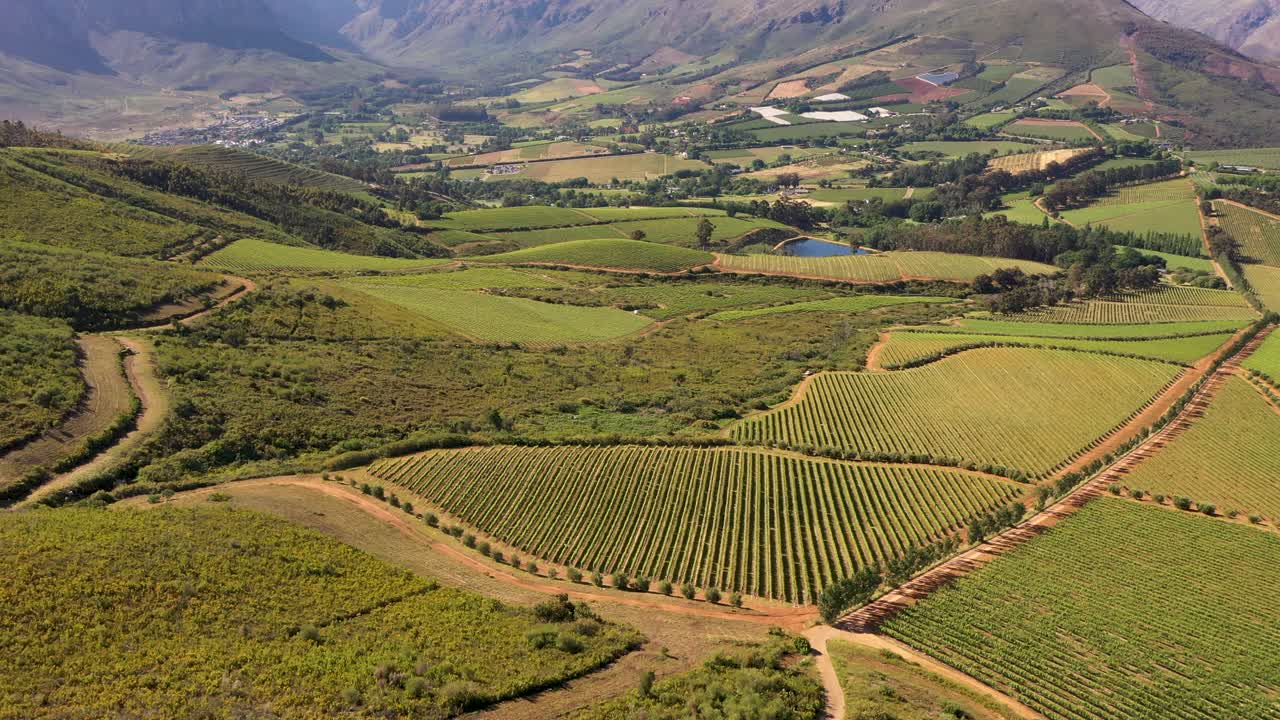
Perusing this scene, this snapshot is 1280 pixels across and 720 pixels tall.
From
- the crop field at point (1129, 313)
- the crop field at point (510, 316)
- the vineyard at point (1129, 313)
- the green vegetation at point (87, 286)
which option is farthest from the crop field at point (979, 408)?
the green vegetation at point (87, 286)

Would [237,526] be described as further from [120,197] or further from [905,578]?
[120,197]

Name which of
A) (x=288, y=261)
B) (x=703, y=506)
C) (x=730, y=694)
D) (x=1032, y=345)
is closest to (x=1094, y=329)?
(x=1032, y=345)

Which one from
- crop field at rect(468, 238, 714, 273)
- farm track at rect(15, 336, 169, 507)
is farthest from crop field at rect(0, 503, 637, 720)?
crop field at rect(468, 238, 714, 273)

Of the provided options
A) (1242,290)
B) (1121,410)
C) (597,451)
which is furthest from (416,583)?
(1242,290)

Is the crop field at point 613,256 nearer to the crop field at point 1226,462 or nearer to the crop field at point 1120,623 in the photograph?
the crop field at point 1226,462

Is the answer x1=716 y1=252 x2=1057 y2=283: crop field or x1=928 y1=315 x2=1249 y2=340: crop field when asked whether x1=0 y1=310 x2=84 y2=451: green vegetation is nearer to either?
x1=928 y1=315 x2=1249 y2=340: crop field

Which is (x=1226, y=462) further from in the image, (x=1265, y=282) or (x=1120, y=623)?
(x=1265, y=282)
